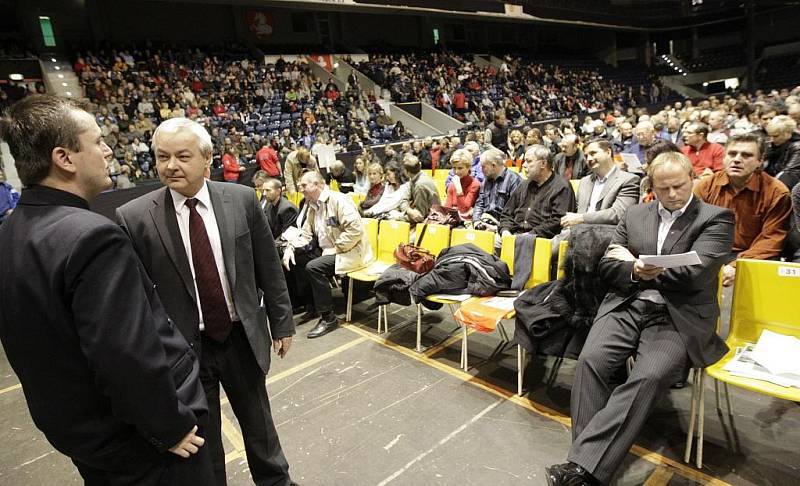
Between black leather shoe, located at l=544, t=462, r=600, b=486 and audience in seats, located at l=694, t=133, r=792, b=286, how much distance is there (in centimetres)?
160

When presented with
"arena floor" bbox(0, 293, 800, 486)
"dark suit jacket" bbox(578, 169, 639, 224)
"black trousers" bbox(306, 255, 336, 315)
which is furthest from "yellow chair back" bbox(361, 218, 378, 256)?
"dark suit jacket" bbox(578, 169, 639, 224)

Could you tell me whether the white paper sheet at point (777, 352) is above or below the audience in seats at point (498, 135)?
below

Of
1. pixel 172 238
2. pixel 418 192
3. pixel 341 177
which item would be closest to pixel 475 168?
pixel 418 192

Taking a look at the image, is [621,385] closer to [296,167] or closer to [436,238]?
[436,238]

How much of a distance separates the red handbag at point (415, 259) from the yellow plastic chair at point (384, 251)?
1.28ft

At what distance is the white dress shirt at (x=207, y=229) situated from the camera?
1.79m

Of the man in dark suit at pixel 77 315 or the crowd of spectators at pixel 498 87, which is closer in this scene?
the man in dark suit at pixel 77 315

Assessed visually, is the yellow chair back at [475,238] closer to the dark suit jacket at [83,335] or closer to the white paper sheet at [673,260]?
the white paper sheet at [673,260]

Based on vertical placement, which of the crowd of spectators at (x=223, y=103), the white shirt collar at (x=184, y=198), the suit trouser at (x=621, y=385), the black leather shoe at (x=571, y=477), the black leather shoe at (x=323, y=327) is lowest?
the black leather shoe at (x=323, y=327)

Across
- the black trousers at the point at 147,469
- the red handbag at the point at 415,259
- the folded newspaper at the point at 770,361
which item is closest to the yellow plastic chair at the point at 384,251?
the red handbag at the point at 415,259

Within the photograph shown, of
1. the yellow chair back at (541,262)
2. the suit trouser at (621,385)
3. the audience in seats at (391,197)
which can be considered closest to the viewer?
the suit trouser at (621,385)

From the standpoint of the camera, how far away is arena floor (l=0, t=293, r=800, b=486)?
223 centimetres

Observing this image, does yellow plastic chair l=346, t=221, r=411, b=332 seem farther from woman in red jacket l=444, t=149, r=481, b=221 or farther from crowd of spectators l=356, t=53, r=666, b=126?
crowd of spectators l=356, t=53, r=666, b=126

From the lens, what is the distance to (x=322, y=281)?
4250 millimetres
